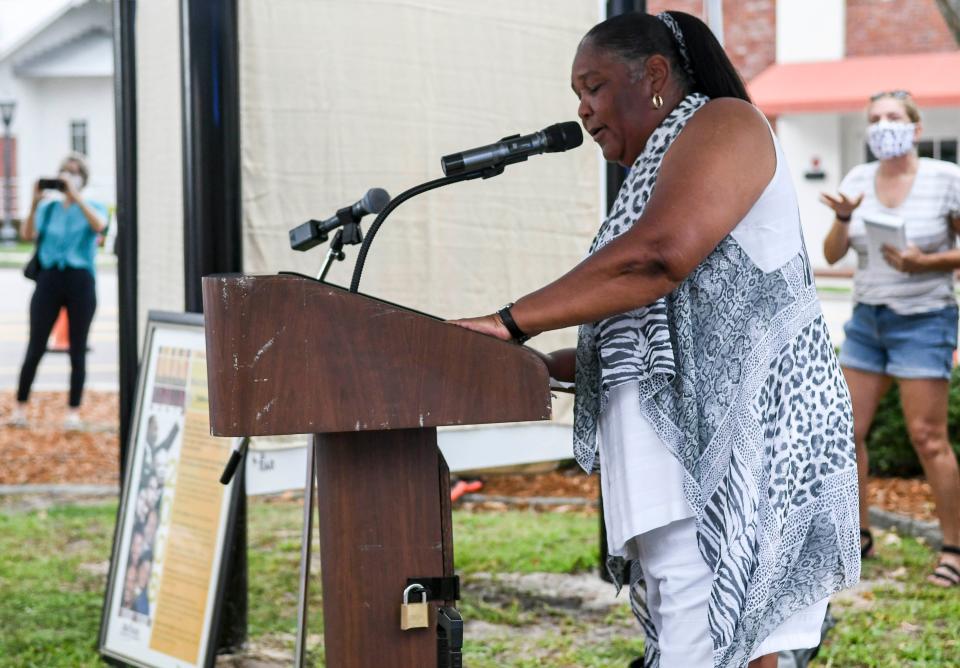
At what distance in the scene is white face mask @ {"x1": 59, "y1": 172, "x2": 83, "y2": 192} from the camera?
903 centimetres

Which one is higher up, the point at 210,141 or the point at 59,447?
the point at 210,141

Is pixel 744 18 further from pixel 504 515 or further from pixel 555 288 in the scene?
pixel 555 288

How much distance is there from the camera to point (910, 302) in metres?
5.27

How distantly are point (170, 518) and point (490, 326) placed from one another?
7.28 ft

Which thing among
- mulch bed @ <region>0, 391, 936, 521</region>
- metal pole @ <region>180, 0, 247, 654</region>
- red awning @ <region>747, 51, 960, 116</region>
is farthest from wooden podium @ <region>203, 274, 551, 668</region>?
red awning @ <region>747, 51, 960, 116</region>

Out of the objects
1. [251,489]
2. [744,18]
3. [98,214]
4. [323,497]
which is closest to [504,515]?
[251,489]

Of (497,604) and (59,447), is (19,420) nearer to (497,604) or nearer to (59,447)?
(59,447)

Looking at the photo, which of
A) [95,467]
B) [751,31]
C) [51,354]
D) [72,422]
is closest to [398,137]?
[95,467]

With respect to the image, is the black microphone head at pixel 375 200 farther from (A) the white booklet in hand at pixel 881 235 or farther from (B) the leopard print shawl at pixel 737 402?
(A) the white booklet in hand at pixel 881 235

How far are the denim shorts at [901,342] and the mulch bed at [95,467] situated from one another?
145 centimetres

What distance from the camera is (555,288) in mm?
2160

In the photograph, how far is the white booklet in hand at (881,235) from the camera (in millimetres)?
5164

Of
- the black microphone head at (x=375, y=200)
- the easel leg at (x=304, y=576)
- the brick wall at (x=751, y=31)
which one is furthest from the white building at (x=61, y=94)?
the black microphone head at (x=375, y=200)

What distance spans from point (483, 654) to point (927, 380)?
2193mm
